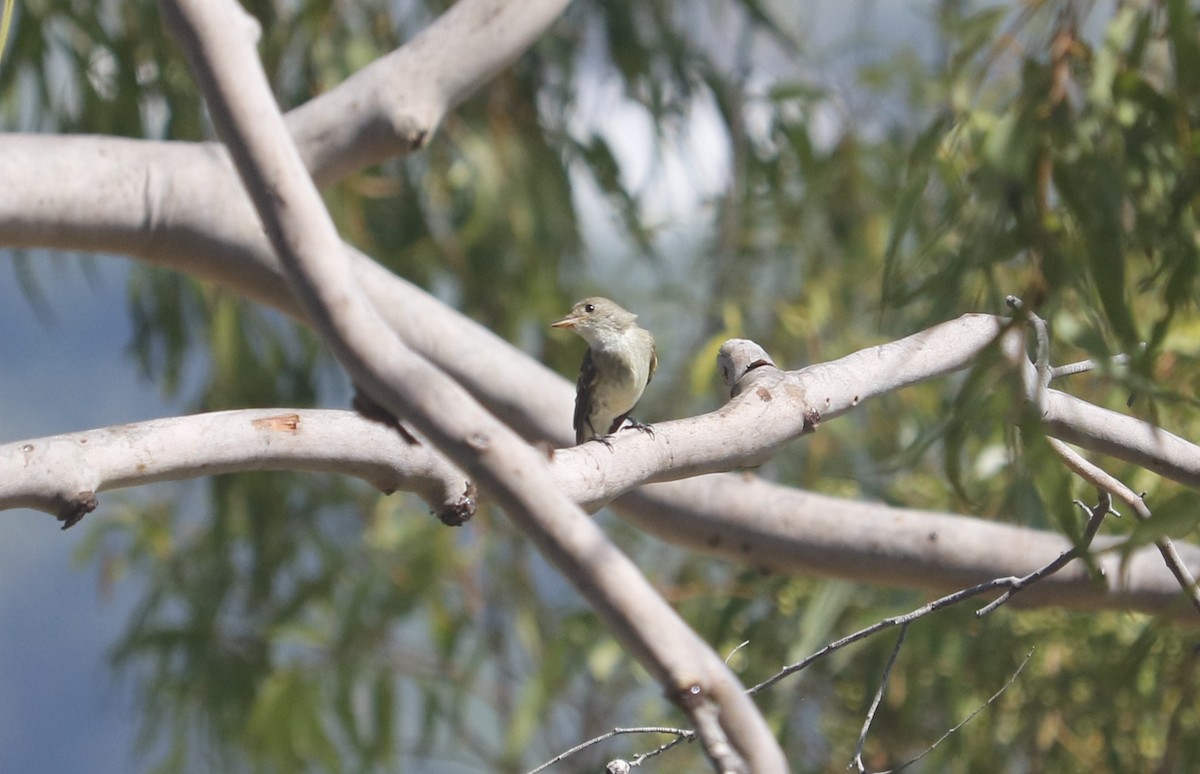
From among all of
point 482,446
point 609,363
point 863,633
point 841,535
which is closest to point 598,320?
point 609,363

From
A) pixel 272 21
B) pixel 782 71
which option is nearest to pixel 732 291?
pixel 782 71

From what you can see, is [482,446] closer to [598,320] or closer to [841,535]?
[841,535]

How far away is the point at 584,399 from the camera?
2852 mm

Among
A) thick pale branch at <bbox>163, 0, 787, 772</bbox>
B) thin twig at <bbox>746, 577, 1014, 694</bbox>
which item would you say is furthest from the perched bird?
thick pale branch at <bbox>163, 0, 787, 772</bbox>

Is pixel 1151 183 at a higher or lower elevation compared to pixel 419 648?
lower

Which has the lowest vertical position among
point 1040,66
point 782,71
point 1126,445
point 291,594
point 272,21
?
point 1126,445

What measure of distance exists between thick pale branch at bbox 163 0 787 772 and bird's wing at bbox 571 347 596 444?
5.51ft

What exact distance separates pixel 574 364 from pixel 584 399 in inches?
51.4

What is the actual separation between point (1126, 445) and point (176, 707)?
2.99 meters

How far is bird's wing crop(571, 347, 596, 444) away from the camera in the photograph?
8.85 feet

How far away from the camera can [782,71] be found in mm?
4504

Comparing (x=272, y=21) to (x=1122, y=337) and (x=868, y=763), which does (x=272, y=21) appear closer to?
(x=868, y=763)

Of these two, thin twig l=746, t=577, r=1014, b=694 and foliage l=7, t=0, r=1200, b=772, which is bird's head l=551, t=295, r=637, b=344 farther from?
thin twig l=746, t=577, r=1014, b=694

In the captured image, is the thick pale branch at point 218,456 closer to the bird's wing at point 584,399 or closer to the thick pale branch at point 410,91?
the thick pale branch at point 410,91
